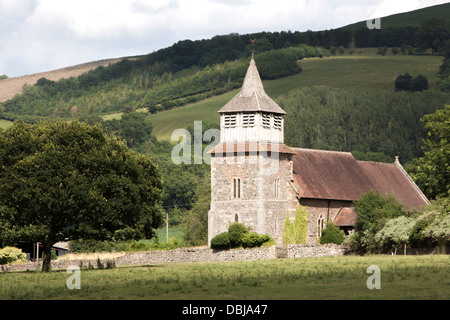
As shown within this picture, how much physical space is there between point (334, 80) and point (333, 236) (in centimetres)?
12288

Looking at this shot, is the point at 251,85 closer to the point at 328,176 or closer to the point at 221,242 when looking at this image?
the point at 328,176

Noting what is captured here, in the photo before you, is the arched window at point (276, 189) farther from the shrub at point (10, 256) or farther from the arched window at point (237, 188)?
the shrub at point (10, 256)

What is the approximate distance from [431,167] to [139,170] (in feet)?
92.9

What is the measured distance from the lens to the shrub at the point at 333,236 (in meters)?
65.2

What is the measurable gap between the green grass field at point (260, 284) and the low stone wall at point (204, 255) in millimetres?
14879

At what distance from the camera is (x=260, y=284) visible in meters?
35.0

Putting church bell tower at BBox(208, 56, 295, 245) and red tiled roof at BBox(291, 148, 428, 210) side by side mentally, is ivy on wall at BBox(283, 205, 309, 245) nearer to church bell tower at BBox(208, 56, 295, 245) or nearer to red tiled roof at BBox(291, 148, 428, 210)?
church bell tower at BBox(208, 56, 295, 245)

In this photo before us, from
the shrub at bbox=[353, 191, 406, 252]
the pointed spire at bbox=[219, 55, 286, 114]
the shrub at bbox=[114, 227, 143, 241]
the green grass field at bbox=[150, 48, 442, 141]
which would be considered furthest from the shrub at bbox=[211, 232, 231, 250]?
the green grass field at bbox=[150, 48, 442, 141]

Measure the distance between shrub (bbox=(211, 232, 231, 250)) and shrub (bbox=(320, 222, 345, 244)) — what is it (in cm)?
795

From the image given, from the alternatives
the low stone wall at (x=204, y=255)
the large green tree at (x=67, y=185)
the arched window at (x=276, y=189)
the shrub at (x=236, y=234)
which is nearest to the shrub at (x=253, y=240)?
the shrub at (x=236, y=234)

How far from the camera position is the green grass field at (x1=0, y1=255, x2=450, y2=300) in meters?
30.9

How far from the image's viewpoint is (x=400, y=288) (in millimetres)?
31953

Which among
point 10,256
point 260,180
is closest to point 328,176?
point 260,180

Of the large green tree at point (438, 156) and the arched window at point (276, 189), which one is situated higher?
the large green tree at point (438, 156)
